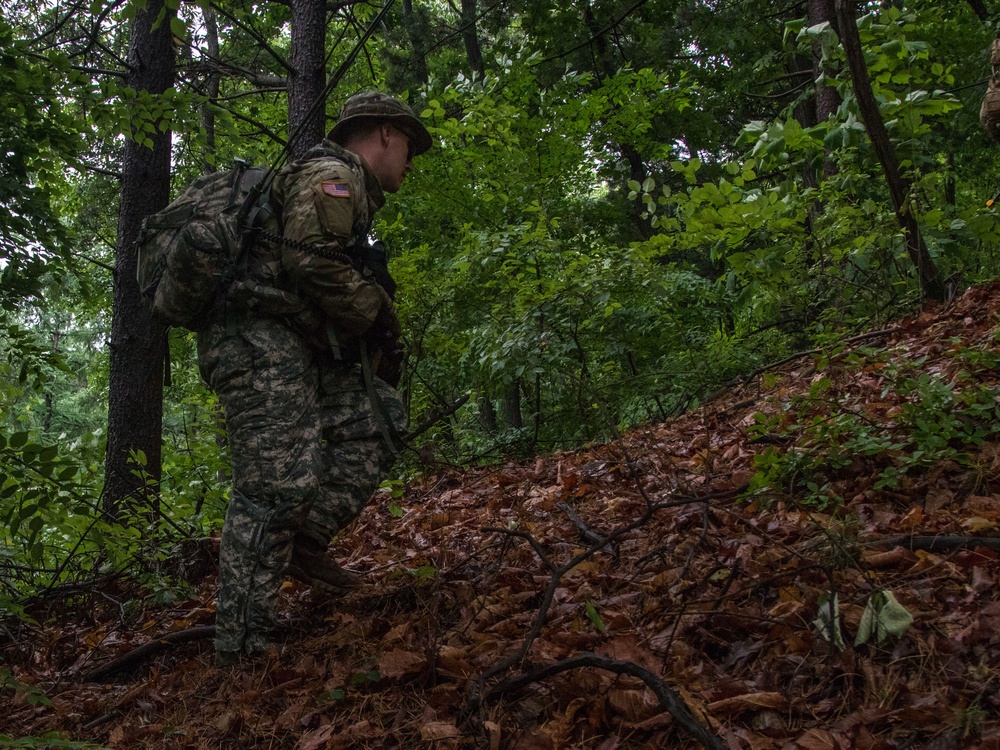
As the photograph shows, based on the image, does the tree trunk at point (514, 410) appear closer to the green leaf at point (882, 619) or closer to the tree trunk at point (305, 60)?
the tree trunk at point (305, 60)

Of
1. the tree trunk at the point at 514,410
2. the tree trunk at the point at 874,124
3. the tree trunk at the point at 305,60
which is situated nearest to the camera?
the tree trunk at the point at 874,124

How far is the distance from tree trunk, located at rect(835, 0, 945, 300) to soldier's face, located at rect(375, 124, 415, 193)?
232cm

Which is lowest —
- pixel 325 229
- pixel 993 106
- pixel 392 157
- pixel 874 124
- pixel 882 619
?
pixel 882 619

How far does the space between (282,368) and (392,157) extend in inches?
46.2

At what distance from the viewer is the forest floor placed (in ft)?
6.97

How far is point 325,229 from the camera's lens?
126 inches

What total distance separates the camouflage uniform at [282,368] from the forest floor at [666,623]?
38cm

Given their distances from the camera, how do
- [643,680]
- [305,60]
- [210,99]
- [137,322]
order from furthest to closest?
1. [137,322]
2. [305,60]
3. [210,99]
4. [643,680]

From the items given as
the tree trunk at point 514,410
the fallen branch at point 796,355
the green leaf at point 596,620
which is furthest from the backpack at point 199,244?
the tree trunk at point 514,410

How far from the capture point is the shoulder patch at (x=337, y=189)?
323 cm

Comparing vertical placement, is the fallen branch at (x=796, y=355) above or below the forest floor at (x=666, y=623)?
above

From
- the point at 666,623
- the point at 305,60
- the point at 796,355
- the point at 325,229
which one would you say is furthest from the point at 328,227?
the point at 796,355

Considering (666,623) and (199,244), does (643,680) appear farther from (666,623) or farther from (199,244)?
(199,244)

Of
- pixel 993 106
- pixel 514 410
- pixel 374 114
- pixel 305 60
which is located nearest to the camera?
pixel 993 106
